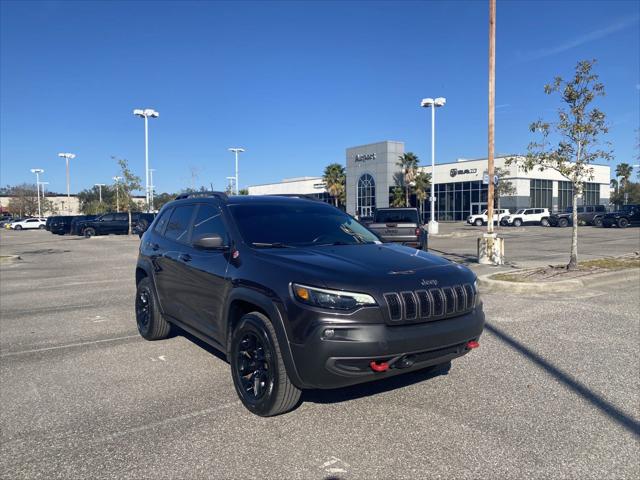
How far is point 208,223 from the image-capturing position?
16.3ft

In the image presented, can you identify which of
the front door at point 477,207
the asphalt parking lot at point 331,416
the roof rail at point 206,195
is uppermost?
the front door at point 477,207

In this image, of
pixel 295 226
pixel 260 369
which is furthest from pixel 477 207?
pixel 260 369

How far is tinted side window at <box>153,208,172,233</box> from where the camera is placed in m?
6.04

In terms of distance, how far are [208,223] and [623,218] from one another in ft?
129

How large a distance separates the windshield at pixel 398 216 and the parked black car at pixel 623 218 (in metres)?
27.5

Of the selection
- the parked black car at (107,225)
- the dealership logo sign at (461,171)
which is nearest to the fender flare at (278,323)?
the parked black car at (107,225)

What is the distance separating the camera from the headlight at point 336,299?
3.38 m

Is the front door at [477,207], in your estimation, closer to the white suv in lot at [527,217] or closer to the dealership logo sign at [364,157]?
the white suv in lot at [527,217]

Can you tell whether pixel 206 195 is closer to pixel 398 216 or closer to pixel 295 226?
pixel 295 226

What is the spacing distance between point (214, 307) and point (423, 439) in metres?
→ 2.04

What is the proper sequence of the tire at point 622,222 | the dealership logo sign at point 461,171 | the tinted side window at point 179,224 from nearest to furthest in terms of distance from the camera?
the tinted side window at point 179,224
the tire at point 622,222
the dealership logo sign at point 461,171

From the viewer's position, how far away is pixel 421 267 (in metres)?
3.86

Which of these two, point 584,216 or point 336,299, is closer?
point 336,299

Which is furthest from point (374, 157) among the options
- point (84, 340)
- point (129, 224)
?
point (84, 340)
